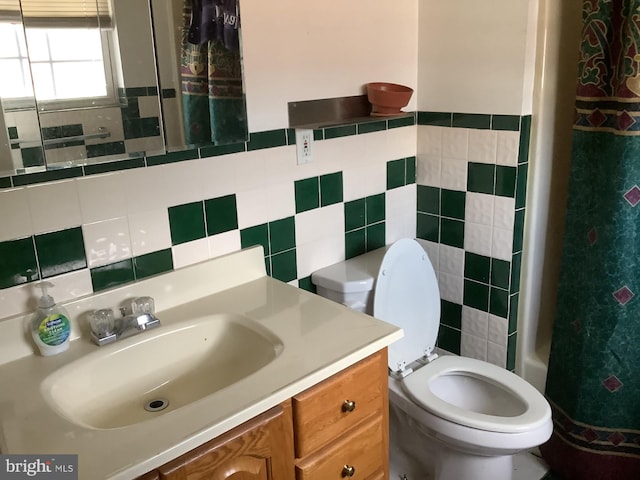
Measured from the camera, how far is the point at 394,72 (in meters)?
2.06

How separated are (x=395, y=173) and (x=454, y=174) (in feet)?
0.69

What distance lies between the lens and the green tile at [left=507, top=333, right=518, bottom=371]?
6.88 ft

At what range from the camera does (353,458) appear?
4.66 feet

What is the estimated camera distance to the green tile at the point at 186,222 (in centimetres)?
158

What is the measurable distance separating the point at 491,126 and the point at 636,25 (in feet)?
1.64

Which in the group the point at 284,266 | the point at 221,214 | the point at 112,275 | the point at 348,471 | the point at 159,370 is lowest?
the point at 348,471

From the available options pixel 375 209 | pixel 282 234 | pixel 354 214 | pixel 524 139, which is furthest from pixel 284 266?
pixel 524 139

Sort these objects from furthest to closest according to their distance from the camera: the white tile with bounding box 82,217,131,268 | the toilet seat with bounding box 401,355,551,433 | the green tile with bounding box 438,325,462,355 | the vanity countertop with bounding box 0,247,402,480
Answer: the green tile with bounding box 438,325,462,355 < the toilet seat with bounding box 401,355,551,433 < the white tile with bounding box 82,217,131,268 < the vanity countertop with bounding box 0,247,402,480

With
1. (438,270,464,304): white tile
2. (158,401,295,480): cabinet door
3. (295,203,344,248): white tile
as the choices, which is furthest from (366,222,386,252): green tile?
(158,401,295,480): cabinet door

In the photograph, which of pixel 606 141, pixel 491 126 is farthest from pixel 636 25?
pixel 491 126

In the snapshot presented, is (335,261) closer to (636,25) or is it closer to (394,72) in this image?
(394,72)

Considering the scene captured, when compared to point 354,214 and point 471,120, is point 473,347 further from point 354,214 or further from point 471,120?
point 471,120

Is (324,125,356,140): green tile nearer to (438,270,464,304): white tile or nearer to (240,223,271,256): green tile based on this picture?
(240,223,271,256): green tile

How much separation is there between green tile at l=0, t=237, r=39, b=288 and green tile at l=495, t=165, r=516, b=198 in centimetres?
141
